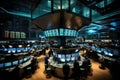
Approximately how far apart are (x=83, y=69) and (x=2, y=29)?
52.9 ft

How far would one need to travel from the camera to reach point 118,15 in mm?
10320

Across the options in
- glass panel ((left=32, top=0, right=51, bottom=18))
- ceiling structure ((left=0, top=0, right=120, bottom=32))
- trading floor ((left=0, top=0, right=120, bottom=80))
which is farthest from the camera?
glass panel ((left=32, top=0, right=51, bottom=18))

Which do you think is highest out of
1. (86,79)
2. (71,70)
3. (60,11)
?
(60,11)

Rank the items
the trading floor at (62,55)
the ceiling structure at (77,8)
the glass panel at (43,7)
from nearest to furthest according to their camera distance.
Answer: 1. the trading floor at (62,55)
2. the ceiling structure at (77,8)
3. the glass panel at (43,7)

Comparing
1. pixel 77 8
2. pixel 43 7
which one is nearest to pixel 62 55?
pixel 77 8

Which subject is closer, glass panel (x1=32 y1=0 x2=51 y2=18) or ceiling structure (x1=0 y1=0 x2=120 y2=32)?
ceiling structure (x1=0 y1=0 x2=120 y2=32)

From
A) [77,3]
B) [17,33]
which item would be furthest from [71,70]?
[17,33]

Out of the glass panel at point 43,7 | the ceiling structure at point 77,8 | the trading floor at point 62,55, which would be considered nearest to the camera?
the trading floor at point 62,55

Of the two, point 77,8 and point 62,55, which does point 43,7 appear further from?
point 62,55

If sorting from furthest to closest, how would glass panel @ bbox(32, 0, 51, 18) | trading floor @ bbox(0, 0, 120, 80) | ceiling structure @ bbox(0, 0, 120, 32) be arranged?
glass panel @ bbox(32, 0, 51, 18) → ceiling structure @ bbox(0, 0, 120, 32) → trading floor @ bbox(0, 0, 120, 80)

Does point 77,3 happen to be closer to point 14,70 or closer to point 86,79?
point 86,79

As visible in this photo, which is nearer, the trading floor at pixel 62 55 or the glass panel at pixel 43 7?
the trading floor at pixel 62 55

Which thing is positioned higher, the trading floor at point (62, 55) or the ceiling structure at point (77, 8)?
the ceiling structure at point (77, 8)

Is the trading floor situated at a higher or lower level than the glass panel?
lower
